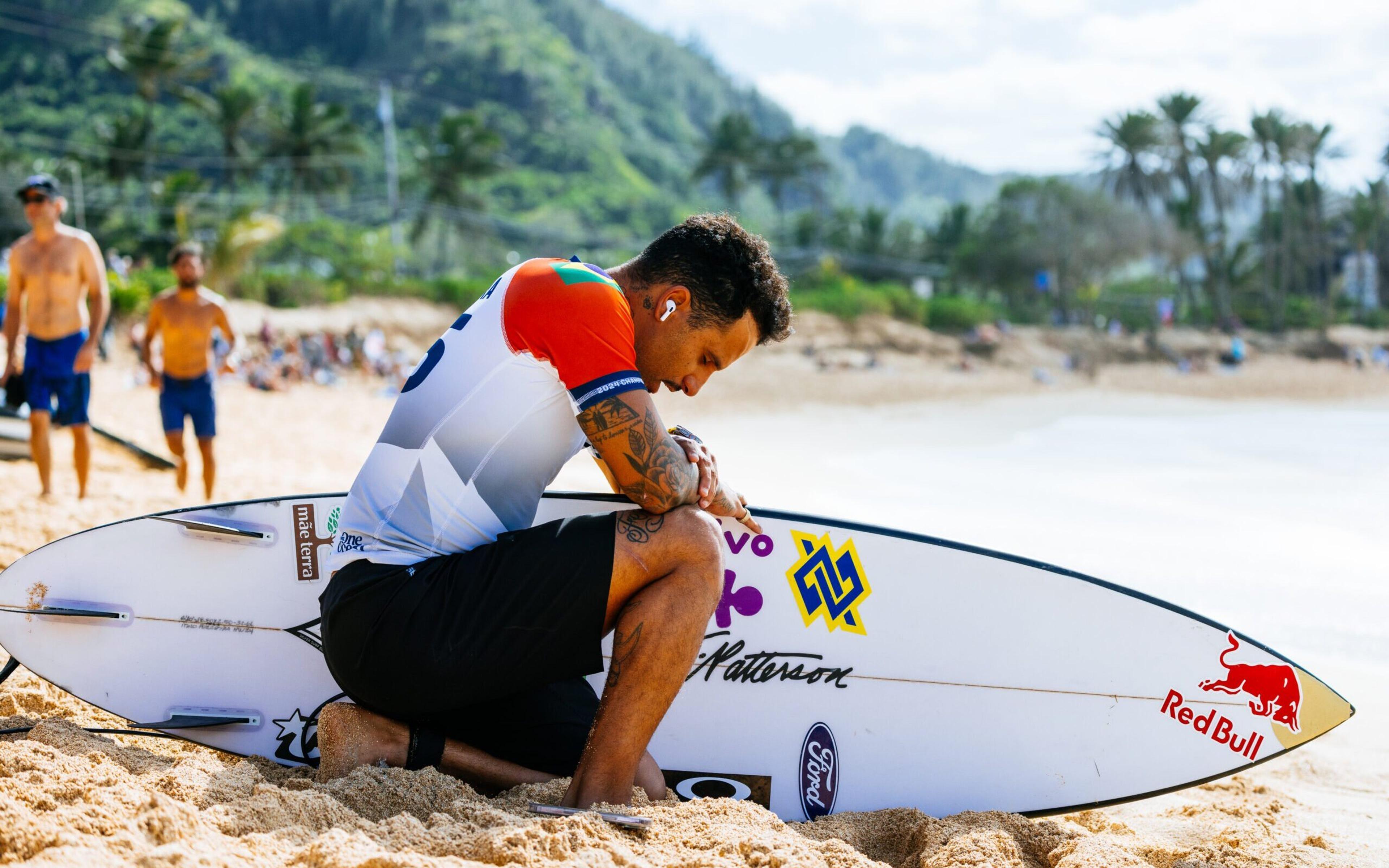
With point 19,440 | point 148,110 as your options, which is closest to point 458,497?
point 19,440

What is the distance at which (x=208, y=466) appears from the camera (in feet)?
17.6

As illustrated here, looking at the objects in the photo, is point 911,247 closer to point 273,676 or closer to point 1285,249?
point 1285,249

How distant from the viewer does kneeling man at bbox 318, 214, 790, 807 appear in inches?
66.2

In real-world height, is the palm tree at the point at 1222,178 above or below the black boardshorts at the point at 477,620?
above

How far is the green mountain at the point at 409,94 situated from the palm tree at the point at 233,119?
A: 0.93 meters

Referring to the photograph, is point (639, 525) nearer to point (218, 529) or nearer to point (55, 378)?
point (218, 529)

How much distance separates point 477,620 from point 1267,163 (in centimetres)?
5207

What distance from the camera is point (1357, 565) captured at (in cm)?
639

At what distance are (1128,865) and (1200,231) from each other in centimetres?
4556

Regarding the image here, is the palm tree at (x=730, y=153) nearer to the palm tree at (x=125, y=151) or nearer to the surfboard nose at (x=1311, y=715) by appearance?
the palm tree at (x=125, y=151)

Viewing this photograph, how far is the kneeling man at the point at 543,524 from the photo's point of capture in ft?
5.52
